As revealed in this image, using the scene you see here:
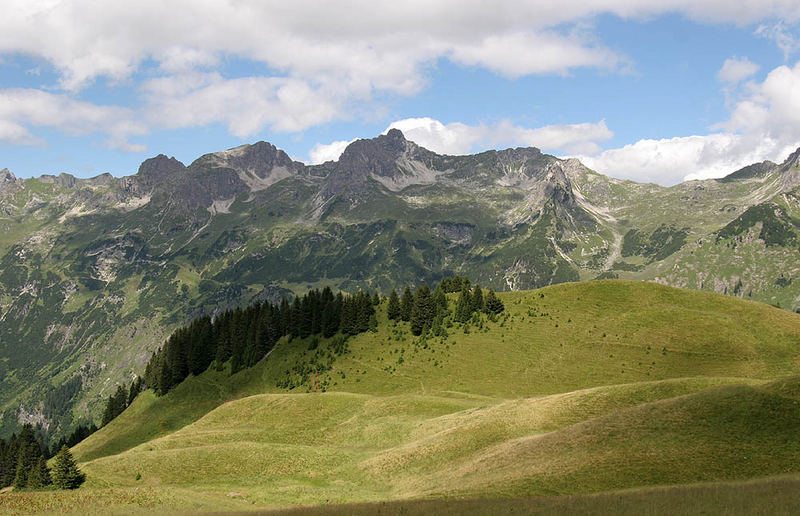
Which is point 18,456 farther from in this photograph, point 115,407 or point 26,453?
point 115,407

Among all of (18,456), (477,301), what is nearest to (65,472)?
(477,301)

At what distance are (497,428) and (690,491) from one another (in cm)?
2578

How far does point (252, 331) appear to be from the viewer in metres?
132

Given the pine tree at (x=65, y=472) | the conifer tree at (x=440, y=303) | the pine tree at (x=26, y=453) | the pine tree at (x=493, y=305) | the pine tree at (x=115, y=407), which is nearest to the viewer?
the pine tree at (x=65, y=472)

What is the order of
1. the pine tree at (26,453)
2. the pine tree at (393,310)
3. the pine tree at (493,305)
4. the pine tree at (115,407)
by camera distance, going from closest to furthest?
the pine tree at (26,453)
the pine tree at (493,305)
the pine tree at (393,310)
the pine tree at (115,407)

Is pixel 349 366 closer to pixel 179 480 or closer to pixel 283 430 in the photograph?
pixel 283 430

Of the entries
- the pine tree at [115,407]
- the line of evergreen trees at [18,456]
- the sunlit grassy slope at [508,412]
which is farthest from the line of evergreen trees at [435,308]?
the pine tree at [115,407]

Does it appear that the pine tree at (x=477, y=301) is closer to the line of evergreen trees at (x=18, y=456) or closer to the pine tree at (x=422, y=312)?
the pine tree at (x=422, y=312)

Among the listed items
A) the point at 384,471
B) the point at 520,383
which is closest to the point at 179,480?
the point at 384,471

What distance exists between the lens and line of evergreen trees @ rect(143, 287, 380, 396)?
119688mm

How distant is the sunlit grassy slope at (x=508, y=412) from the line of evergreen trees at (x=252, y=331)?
4.84 m

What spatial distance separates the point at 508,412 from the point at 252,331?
285 ft

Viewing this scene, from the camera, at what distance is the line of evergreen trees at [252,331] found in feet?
393

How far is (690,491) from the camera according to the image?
2922 centimetres
